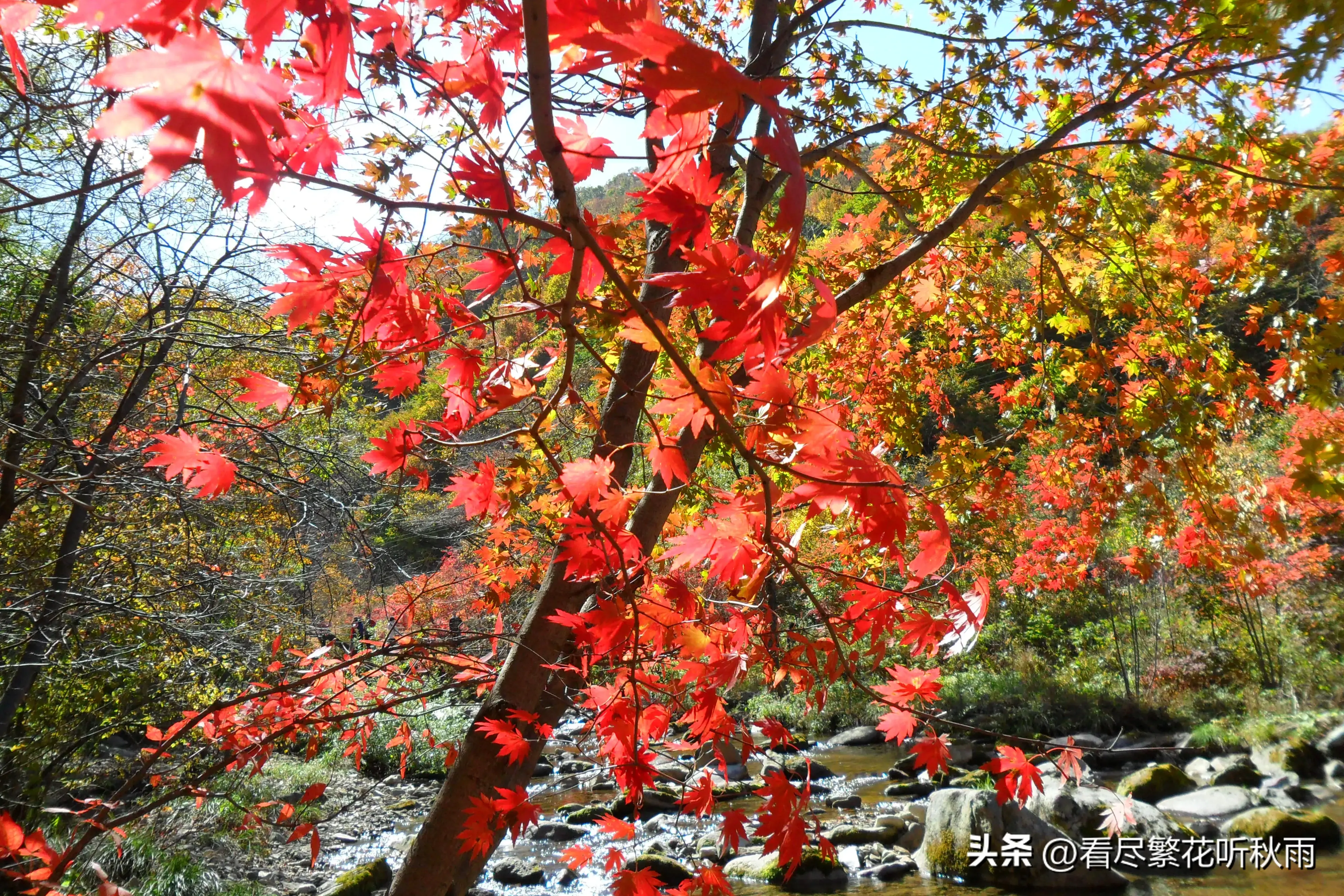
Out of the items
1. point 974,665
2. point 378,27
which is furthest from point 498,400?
point 974,665

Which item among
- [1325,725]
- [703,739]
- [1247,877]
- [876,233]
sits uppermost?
[876,233]

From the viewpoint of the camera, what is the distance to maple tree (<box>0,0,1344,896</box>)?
0.96m

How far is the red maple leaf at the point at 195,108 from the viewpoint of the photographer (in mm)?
590

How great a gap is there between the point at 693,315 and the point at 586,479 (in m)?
0.39

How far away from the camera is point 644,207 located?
1109 mm

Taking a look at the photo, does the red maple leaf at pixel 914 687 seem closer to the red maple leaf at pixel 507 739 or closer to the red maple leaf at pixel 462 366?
the red maple leaf at pixel 507 739

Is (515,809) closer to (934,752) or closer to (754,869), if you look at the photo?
(934,752)

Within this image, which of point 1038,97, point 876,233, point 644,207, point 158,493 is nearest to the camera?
point 644,207

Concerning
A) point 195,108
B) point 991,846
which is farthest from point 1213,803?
point 195,108

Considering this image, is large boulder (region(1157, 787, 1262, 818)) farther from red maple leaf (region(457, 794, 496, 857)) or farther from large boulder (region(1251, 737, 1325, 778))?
red maple leaf (region(457, 794, 496, 857))

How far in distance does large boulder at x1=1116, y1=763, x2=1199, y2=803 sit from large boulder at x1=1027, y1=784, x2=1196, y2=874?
814 mm

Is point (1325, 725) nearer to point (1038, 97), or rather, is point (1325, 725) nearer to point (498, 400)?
point (1038, 97)

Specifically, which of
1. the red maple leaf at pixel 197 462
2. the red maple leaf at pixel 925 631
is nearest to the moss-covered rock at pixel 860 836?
the red maple leaf at pixel 925 631

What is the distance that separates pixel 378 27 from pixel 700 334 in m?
0.90
